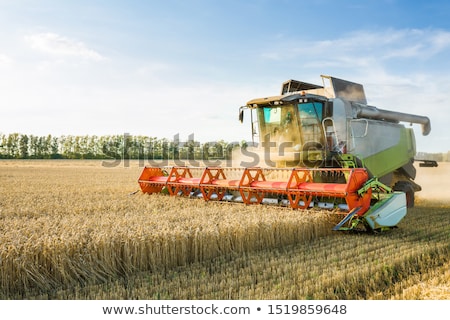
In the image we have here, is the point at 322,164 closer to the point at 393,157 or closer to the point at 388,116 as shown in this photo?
the point at 393,157

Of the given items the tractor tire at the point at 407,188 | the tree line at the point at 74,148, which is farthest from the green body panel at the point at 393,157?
the tree line at the point at 74,148

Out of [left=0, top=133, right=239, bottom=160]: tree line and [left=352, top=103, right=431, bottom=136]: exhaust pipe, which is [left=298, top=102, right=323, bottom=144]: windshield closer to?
[left=352, top=103, right=431, bottom=136]: exhaust pipe

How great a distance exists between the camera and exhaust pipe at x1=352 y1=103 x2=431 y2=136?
310 inches

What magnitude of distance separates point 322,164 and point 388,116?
2.49 m

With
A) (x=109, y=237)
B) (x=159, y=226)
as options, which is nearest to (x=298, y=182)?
(x=159, y=226)

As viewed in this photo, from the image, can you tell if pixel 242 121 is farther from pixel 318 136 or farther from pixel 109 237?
pixel 109 237

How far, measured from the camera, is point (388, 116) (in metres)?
8.87

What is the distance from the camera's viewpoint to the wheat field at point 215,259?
339 centimetres

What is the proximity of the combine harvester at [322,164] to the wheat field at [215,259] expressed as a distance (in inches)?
17.7

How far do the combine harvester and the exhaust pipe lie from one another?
27 mm

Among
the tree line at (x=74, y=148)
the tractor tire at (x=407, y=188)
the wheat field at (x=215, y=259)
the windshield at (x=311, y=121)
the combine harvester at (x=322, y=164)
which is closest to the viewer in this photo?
the wheat field at (x=215, y=259)

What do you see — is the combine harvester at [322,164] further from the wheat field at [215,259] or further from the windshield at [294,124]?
the wheat field at [215,259]

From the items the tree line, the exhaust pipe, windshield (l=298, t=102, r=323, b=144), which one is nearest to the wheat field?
windshield (l=298, t=102, r=323, b=144)

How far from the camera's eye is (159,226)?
4.48 m
